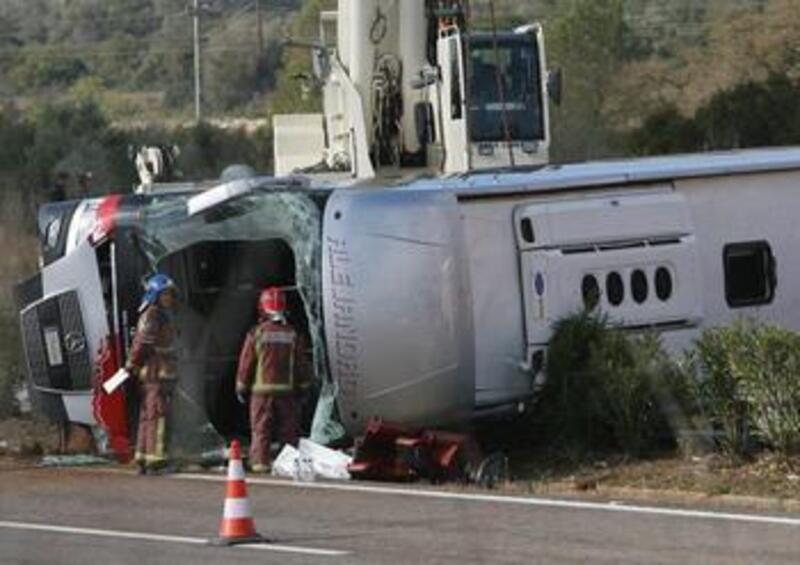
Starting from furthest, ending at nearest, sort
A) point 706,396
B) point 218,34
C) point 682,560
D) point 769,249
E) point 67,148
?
point 218,34 < point 67,148 < point 769,249 < point 706,396 < point 682,560

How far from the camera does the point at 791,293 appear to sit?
18000 millimetres

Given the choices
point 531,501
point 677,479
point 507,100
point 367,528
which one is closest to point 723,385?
point 677,479

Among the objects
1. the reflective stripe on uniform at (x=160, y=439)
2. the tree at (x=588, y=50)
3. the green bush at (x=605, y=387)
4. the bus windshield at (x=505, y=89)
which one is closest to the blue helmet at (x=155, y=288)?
the reflective stripe on uniform at (x=160, y=439)

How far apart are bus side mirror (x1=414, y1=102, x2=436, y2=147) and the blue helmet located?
5617 mm

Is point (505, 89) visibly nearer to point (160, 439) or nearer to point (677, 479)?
point (160, 439)

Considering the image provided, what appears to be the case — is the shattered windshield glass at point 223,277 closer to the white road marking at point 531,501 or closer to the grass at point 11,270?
the white road marking at point 531,501

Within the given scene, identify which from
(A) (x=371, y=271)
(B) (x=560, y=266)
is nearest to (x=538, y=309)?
(B) (x=560, y=266)

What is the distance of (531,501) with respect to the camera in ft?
46.7

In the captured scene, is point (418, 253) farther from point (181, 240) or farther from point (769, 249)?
point (769, 249)

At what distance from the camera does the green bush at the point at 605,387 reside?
15.8 meters

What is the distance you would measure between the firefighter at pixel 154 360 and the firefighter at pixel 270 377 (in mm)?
660

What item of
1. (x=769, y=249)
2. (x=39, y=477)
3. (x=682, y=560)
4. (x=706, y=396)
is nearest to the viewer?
(x=682, y=560)

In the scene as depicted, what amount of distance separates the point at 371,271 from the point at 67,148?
36622 millimetres

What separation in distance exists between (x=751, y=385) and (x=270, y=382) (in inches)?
166
